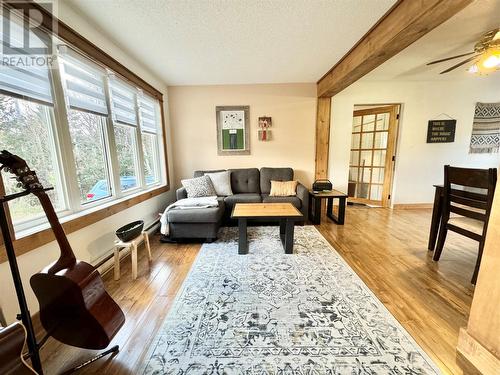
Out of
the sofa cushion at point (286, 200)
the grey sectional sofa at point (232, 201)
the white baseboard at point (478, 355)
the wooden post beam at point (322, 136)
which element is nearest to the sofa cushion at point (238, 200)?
the grey sectional sofa at point (232, 201)

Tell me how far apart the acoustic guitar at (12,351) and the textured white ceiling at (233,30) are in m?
2.20

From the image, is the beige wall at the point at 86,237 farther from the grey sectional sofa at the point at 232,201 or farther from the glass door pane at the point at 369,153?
the glass door pane at the point at 369,153

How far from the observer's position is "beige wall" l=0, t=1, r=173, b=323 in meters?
1.19

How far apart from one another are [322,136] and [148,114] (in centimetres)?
305

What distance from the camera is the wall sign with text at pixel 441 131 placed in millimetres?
3766

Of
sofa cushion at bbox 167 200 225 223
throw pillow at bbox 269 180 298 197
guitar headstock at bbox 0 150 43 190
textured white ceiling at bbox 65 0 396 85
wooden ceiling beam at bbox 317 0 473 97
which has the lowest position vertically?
sofa cushion at bbox 167 200 225 223

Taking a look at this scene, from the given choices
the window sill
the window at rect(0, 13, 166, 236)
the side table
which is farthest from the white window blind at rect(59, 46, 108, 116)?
the side table

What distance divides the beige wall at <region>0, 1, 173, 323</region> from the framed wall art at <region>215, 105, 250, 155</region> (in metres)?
1.26

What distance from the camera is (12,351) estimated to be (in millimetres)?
708

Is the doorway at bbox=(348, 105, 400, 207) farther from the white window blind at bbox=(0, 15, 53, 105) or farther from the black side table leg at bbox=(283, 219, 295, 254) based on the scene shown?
the white window blind at bbox=(0, 15, 53, 105)

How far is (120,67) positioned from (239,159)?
2.20 m

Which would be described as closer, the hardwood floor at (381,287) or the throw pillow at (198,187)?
the hardwood floor at (381,287)

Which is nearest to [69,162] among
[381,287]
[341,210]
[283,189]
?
[283,189]

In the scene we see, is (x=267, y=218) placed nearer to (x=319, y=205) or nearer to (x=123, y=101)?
(x=319, y=205)
